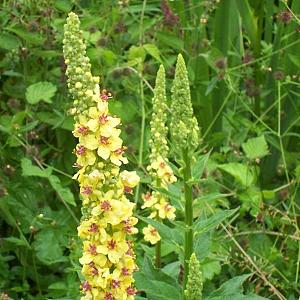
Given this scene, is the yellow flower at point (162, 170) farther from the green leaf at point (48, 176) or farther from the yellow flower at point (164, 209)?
the green leaf at point (48, 176)

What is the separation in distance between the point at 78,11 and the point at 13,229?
1099 mm

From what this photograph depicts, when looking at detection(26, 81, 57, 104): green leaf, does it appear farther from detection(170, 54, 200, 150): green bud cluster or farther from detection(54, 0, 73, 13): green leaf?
detection(170, 54, 200, 150): green bud cluster

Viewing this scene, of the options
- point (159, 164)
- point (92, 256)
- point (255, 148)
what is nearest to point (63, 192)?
point (159, 164)

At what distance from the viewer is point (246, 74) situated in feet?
12.4

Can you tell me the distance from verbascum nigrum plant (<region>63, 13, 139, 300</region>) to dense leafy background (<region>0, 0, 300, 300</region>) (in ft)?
1.85

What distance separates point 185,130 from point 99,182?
0.86ft

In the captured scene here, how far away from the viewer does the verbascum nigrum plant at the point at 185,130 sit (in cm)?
196

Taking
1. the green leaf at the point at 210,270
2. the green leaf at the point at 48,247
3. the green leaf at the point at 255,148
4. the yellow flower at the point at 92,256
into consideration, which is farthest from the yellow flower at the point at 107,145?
the green leaf at the point at 255,148

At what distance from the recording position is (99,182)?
1866 millimetres

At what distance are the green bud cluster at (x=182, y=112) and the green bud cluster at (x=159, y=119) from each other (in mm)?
326

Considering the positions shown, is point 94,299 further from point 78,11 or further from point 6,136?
Result: point 78,11

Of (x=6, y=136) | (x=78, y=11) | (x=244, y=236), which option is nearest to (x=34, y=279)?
(x=6, y=136)

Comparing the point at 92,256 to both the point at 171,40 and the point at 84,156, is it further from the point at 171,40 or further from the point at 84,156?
the point at 171,40

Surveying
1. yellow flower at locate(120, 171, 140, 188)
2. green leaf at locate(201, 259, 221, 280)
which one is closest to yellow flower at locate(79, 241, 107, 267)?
yellow flower at locate(120, 171, 140, 188)
